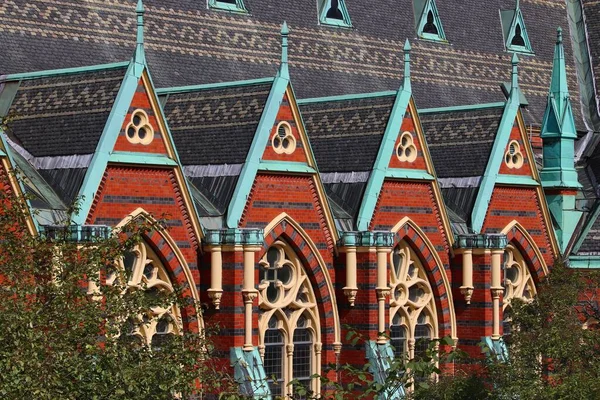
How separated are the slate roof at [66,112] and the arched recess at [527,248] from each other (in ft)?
40.0

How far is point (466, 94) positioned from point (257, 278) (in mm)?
16045

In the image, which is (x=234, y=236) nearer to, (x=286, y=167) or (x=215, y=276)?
(x=215, y=276)

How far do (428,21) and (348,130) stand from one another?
Result: 39.3 ft

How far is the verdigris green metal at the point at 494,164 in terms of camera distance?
37531mm

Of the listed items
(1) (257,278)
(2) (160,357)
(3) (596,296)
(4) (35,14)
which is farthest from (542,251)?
(2) (160,357)

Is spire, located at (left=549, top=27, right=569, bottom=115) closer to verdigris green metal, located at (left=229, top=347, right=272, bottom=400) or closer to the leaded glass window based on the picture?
the leaded glass window

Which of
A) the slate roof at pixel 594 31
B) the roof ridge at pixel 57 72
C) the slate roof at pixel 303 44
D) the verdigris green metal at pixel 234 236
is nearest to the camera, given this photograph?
the roof ridge at pixel 57 72

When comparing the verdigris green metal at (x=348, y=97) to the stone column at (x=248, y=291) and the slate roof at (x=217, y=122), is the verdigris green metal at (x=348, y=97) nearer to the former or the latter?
the slate roof at (x=217, y=122)

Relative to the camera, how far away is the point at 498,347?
37125 mm

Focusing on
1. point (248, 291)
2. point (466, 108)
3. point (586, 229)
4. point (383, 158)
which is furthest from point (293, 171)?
point (586, 229)

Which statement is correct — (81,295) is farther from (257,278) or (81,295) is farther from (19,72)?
(19,72)

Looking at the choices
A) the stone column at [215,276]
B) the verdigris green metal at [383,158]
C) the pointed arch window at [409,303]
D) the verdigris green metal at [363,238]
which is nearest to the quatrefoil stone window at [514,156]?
the pointed arch window at [409,303]

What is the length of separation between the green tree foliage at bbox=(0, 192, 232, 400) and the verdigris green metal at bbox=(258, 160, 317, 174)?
1008 centimetres

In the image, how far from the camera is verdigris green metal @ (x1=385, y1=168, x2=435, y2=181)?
34812 millimetres
